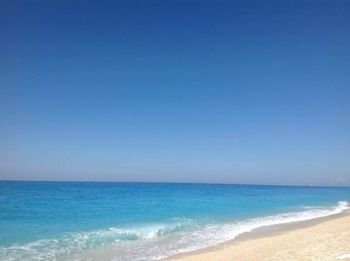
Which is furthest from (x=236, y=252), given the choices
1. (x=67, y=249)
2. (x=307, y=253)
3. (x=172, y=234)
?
(x=67, y=249)

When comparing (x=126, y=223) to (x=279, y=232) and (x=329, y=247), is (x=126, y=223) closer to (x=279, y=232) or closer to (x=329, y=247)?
(x=279, y=232)

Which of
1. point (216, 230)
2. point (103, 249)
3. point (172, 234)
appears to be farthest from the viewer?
point (216, 230)

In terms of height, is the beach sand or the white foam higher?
the beach sand

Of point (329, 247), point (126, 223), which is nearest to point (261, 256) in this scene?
point (329, 247)

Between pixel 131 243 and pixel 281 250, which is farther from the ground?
pixel 281 250

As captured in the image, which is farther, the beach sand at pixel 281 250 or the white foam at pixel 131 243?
the white foam at pixel 131 243

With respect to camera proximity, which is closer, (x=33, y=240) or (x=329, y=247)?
(x=329, y=247)

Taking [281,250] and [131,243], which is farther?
[131,243]

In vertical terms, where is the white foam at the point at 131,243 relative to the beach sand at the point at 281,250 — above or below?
below

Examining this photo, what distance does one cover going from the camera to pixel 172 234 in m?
18.3

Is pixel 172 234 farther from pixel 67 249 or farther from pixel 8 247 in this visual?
pixel 8 247

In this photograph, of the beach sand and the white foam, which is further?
the white foam

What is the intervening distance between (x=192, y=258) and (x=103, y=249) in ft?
14.2

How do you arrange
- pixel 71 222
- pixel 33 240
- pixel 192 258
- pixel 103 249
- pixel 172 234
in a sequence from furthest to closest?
pixel 71 222, pixel 172 234, pixel 33 240, pixel 103 249, pixel 192 258
